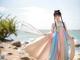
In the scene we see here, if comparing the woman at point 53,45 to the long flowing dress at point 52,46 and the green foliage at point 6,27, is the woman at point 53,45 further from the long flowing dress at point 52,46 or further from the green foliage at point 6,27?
the green foliage at point 6,27

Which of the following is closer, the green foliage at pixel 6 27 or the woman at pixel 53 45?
the woman at pixel 53 45

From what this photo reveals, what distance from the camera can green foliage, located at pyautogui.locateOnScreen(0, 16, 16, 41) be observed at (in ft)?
11.0

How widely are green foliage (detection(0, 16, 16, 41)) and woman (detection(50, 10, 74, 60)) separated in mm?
421

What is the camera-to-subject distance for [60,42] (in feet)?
10.5

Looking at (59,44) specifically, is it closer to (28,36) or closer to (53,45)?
(53,45)

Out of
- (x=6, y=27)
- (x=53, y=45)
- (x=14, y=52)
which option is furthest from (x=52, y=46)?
(x=6, y=27)

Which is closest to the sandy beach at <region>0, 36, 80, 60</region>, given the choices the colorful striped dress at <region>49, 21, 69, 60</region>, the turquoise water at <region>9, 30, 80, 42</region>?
the turquoise water at <region>9, 30, 80, 42</region>

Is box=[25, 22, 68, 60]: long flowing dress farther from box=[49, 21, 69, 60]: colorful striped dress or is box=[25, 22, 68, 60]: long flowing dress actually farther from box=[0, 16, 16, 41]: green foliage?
box=[0, 16, 16, 41]: green foliage

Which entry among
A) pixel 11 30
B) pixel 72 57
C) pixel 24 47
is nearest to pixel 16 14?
pixel 11 30

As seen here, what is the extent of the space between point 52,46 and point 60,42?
0.27 feet

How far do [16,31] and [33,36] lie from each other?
197mm

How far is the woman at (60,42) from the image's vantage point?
3155 millimetres

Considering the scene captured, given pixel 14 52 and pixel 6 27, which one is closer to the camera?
pixel 14 52

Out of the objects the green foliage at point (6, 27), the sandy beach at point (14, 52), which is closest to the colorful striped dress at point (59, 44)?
the sandy beach at point (14, 52)
